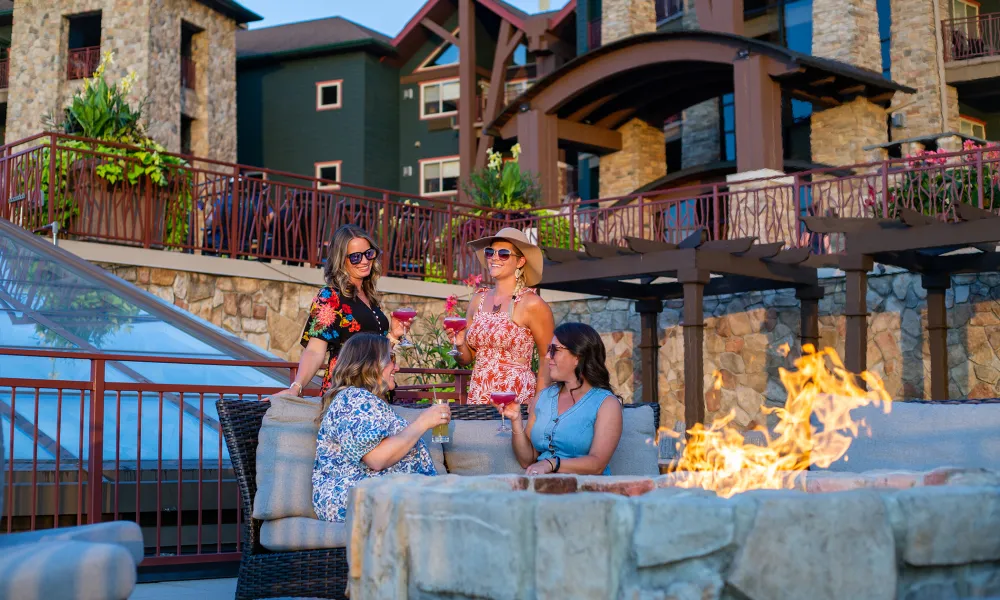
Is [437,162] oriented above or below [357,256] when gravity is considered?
above

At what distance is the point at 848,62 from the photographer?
18.3 m

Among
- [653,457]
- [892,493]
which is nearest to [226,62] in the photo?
[653,457]

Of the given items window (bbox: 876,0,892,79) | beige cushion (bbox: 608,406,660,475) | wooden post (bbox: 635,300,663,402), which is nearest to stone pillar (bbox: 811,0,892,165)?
window (bbox: 876,0,892,79)

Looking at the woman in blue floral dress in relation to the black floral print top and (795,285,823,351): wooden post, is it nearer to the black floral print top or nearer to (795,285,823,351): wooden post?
the black floral print top

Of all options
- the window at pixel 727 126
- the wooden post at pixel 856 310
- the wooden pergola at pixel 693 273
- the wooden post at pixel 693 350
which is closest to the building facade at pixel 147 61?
the window at pixel 727 126

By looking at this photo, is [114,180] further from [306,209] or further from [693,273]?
[693,273]

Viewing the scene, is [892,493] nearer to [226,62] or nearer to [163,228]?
[163,228]

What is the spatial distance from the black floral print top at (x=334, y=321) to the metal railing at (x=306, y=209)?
723 centimetres

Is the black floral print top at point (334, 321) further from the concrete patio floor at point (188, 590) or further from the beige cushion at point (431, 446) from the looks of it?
the concrete patio floor at point (188, 590)

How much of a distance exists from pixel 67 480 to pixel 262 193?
8032 millimetres

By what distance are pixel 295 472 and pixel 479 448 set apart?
0.92 meters

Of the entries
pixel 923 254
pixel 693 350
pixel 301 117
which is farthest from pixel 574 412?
pixel 301 117

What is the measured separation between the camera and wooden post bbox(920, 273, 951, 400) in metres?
11.6

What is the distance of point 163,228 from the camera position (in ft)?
41.5
